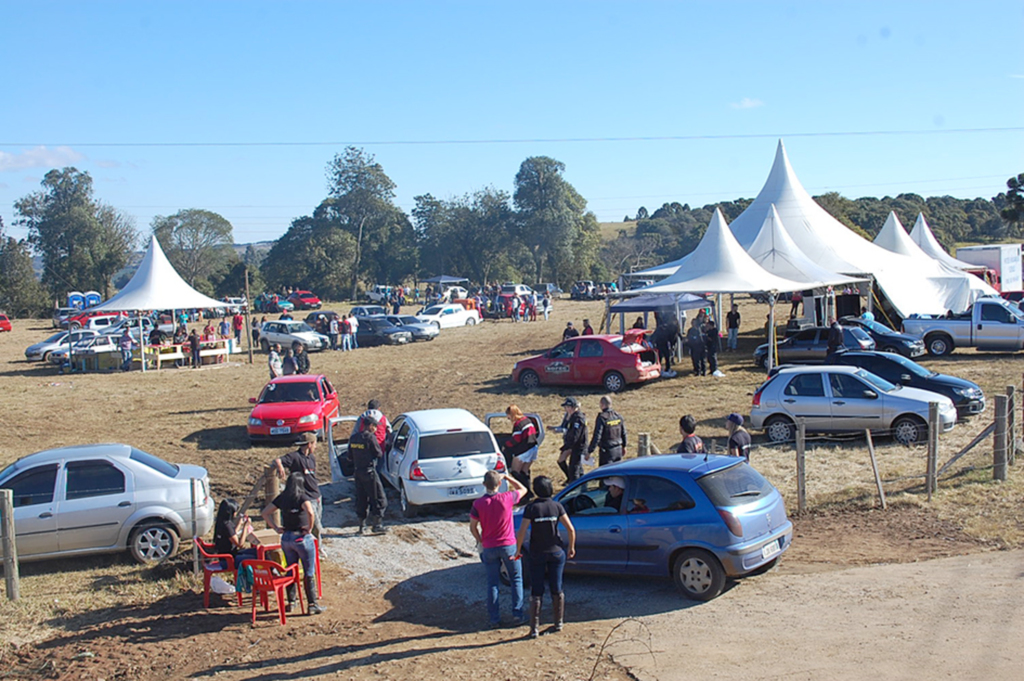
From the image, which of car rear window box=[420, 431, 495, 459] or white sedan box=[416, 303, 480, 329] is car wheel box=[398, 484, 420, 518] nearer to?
car rear window box=[420, 431, 495, 459]

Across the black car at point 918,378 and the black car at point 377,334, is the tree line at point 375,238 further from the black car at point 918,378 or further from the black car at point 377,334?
the black car at point 918,378

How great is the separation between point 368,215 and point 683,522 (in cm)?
7989

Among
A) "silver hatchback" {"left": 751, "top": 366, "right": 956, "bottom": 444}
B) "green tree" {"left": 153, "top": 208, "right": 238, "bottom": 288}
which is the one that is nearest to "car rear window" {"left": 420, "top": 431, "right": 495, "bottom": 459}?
"silver hatchback" {"left": 751, "top": 366, "right": 956, "bottom": 444}

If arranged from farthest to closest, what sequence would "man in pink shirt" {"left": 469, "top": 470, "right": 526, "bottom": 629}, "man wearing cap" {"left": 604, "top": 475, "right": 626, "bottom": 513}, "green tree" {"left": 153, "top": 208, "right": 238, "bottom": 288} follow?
"green tree" {"left": 153, "top": 208, "right": 238, "bottom": 288}, "man wearing cap" {"left": 604, "top": 475, "right": 626, "bottom": 513}, "man in pink shirt" {"left": 469, "top": 470, "right": 526, "bottom": 629}

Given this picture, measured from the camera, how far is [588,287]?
2534 inches

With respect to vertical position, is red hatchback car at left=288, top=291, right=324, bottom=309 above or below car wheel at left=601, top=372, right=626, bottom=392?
above

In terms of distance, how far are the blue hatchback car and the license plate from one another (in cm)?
297

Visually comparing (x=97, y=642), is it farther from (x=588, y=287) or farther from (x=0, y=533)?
(x=588, y=287)

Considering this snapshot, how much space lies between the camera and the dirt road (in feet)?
20.7

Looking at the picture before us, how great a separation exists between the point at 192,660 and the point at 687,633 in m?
4.35

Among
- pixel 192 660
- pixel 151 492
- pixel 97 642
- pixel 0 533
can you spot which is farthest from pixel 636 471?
pixel 0 533

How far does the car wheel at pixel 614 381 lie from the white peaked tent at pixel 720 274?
3762mm

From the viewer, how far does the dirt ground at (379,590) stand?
23.5 ft

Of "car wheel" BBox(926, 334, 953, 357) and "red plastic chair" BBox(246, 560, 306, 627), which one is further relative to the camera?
"car wheel" BBox(926, 334, 953, 357)
